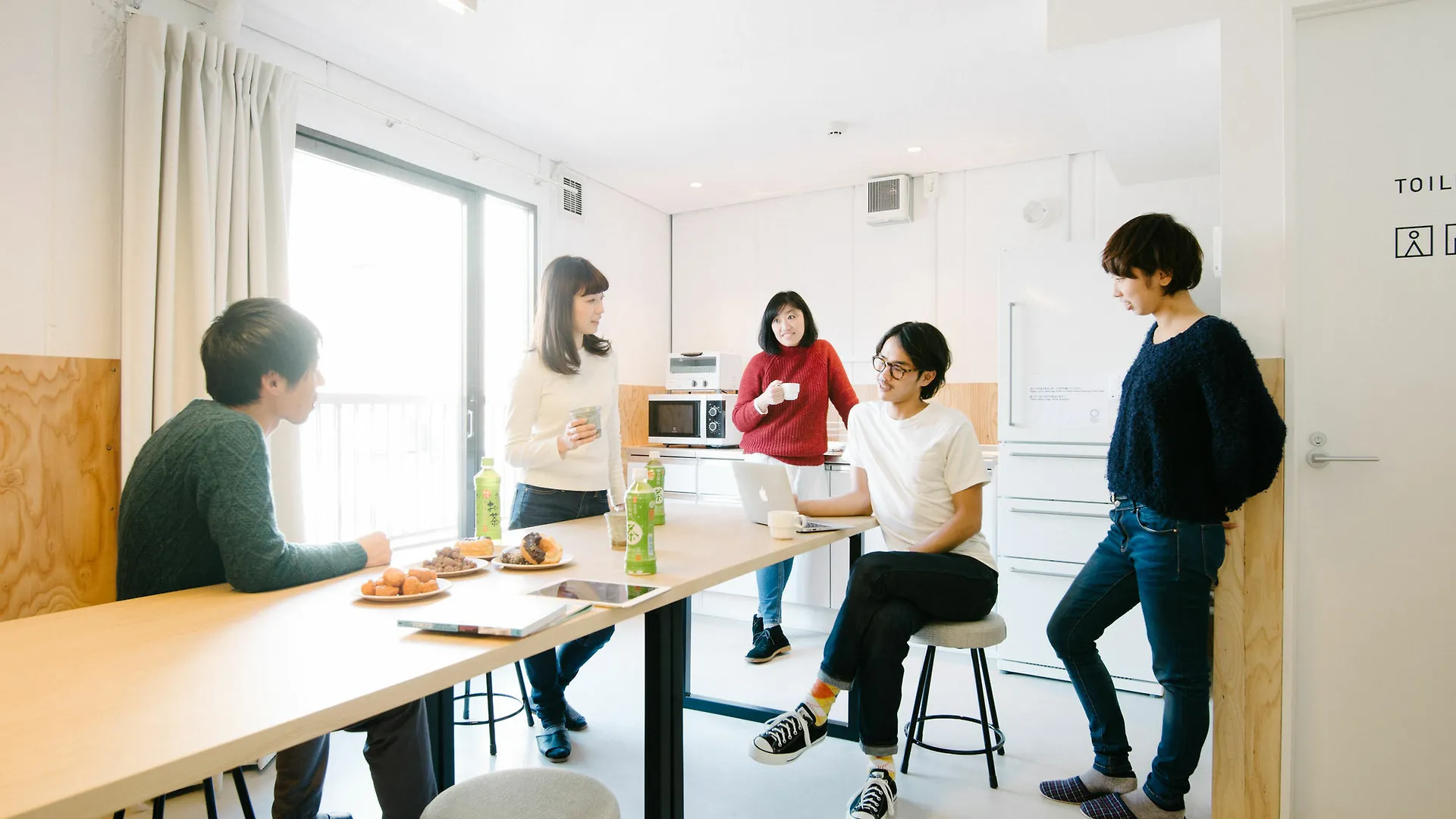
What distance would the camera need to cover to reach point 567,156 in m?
4.23

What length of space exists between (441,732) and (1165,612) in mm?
1752

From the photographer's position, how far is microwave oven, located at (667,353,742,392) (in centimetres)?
459

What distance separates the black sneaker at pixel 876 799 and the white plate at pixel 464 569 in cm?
114

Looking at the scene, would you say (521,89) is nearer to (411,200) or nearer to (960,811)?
(411,200)

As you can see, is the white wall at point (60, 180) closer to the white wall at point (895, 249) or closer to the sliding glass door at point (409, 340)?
the sliding glass door at point (409, 340)

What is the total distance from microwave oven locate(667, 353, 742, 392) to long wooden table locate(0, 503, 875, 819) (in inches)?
115

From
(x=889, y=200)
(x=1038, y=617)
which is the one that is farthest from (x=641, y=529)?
(x=889, y=200)

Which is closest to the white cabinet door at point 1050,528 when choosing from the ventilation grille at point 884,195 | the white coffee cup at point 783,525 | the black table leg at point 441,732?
the white coffee cup at point 783,525

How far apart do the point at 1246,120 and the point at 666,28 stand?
1.86 m

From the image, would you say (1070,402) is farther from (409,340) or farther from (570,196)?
(409,340)

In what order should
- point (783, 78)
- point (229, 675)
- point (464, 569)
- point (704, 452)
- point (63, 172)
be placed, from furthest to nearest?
point (704, 452), point (783, 78), point (63, 172), point (464, 569), point (229, 675)

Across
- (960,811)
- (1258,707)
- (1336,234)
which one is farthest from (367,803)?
(1336,234)

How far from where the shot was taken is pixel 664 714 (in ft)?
4.91

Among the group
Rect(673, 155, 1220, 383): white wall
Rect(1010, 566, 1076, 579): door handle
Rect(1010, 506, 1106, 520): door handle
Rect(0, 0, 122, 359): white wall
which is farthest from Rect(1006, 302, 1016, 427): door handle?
Rect(0, 0, 122, 359): white wall
